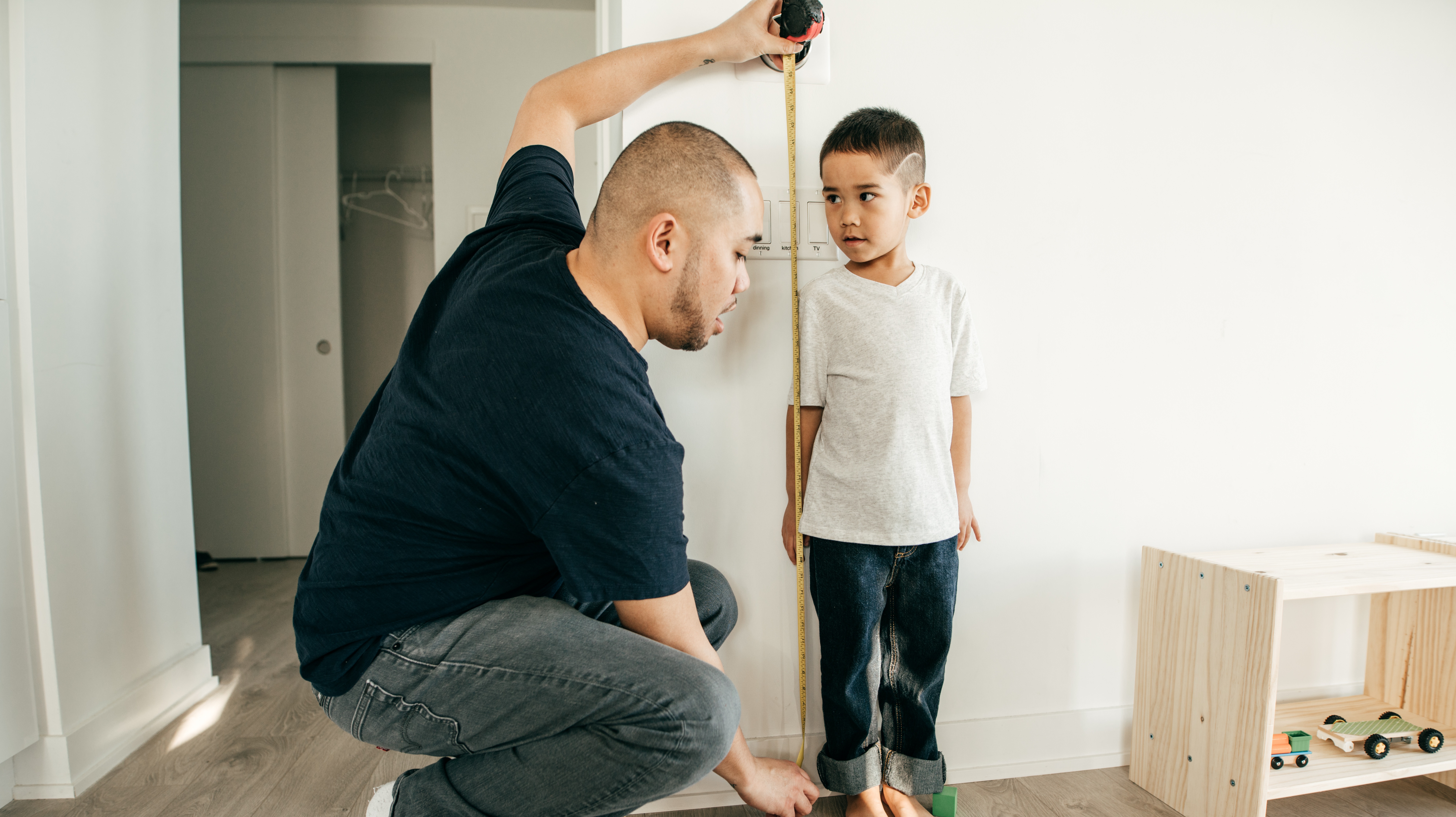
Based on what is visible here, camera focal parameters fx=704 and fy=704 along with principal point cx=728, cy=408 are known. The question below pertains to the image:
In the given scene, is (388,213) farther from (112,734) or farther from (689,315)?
(689,315)

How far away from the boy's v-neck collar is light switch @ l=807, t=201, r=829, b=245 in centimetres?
10

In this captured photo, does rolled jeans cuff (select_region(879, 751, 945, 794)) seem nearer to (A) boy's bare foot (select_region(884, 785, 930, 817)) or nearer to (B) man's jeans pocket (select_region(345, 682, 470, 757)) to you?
(A) boy's bare foot (select_region(884, 785, 930, 817))

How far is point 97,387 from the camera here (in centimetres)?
144

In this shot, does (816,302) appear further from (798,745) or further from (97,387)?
(97,387)

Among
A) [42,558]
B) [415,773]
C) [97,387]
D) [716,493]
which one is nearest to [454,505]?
[415,773]

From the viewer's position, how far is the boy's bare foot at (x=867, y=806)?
1149 millimetres

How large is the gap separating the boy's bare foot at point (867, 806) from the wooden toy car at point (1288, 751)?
2.18ft

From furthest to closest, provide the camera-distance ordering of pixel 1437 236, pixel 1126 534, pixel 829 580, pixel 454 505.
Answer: pixel 1437 236 < pixel 1126 534 < pixel 829 580 < pixel 454 505

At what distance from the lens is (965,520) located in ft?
4.04

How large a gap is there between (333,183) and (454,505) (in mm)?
2843

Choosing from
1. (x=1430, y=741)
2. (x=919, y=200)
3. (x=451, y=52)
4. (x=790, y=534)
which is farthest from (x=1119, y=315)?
(x=451, y=52)

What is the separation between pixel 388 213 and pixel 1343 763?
386 centimetres

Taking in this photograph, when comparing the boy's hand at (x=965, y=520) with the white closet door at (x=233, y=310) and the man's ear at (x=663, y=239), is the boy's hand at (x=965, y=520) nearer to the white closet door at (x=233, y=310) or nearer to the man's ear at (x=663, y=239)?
the man's ear at (x=663, y=239)

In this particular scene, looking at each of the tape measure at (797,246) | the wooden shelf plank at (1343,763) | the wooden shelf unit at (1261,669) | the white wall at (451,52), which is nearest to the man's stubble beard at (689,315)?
the tape measure at (797,246)
